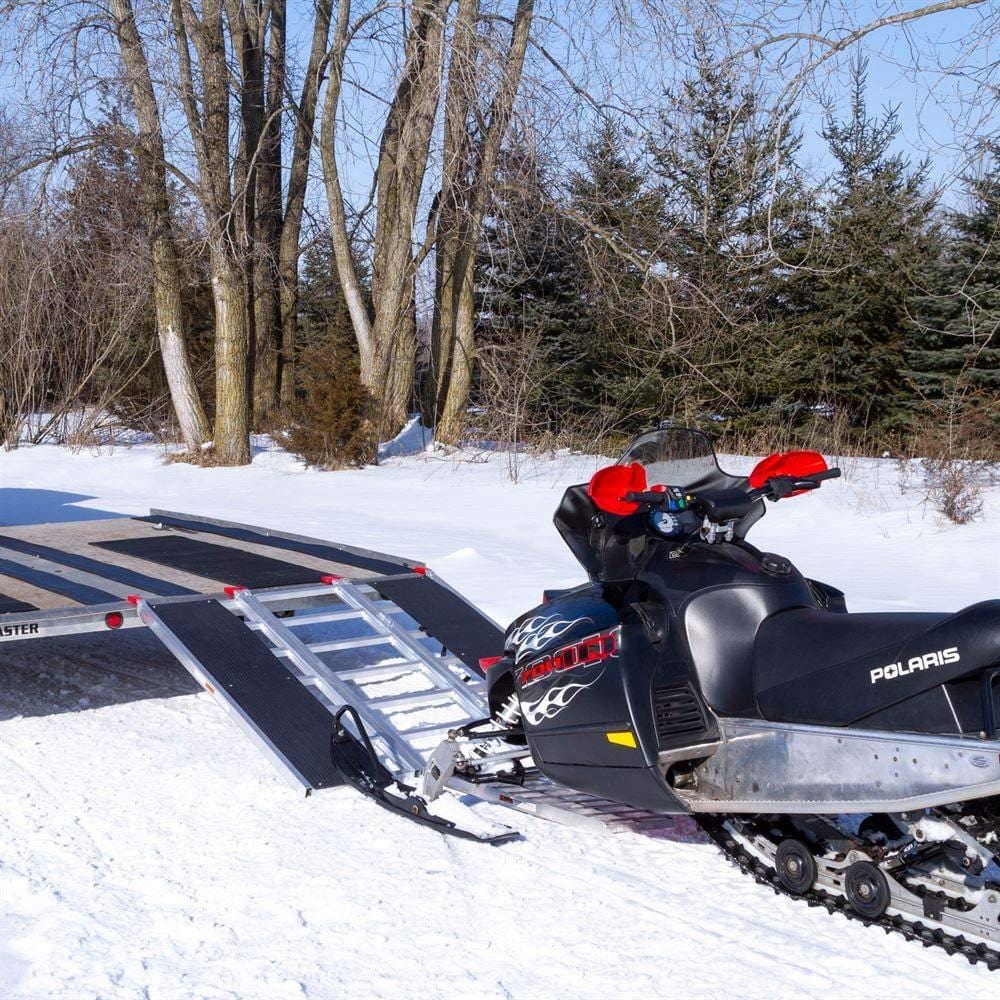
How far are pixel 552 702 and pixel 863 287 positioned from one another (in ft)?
62.6

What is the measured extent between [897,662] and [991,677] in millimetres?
216

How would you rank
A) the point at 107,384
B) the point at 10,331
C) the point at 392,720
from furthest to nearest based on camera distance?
the point at 107,384, the point at 10,331, the point at 392,720

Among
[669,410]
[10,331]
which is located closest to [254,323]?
[10,331]

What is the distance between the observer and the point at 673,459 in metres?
3.38

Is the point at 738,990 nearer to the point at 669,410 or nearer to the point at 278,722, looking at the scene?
the point at 278,722

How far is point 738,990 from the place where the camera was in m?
2.58

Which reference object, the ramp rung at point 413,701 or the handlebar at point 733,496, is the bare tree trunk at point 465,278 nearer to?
the ramp rung at point 413,701

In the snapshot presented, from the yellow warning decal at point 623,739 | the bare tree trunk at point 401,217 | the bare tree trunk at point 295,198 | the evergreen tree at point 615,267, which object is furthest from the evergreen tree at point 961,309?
the yellow warning decal at point 623,739

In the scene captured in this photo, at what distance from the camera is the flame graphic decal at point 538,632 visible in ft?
11.1

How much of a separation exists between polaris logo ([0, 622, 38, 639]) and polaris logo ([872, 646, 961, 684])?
3.07 meters

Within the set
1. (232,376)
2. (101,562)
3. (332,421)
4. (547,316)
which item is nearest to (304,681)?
(101,562)

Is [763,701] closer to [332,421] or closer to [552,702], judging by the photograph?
[552,702]

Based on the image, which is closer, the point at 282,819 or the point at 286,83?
the point at 282,819

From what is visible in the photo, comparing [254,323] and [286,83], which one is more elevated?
[286,83]
